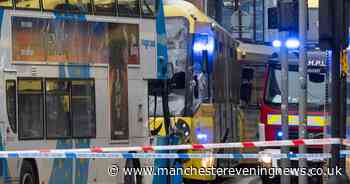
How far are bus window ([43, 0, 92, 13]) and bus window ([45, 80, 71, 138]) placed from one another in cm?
112

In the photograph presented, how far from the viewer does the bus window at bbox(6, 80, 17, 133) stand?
37.5 feet

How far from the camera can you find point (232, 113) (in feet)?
72.6

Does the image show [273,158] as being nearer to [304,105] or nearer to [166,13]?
[304,105]

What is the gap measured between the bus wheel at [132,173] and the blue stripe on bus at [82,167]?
1148 millimetres

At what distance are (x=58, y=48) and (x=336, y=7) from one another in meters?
5.67

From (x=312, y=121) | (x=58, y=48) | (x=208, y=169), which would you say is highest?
(x=58, y=48)

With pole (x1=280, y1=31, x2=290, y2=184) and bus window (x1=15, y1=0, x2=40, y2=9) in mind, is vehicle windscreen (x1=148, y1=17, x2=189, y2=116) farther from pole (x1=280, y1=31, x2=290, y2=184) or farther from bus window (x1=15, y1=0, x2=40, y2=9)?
bus window (x1=15, y1=0, x2=40, y2=9)

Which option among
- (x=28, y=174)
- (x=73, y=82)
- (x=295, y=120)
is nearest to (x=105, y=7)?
(x=73, y=82)

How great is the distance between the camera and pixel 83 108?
12.8m

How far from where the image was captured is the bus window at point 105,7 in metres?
13.1

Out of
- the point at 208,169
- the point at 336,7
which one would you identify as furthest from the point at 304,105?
the point at 336,7

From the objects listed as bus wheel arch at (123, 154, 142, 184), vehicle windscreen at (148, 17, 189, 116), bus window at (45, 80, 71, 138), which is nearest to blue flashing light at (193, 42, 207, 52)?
vehicle windscreen at (148, 17, 189, 116)

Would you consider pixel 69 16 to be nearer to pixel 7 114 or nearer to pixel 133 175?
pixel 7 114

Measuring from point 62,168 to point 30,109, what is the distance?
107 cm
